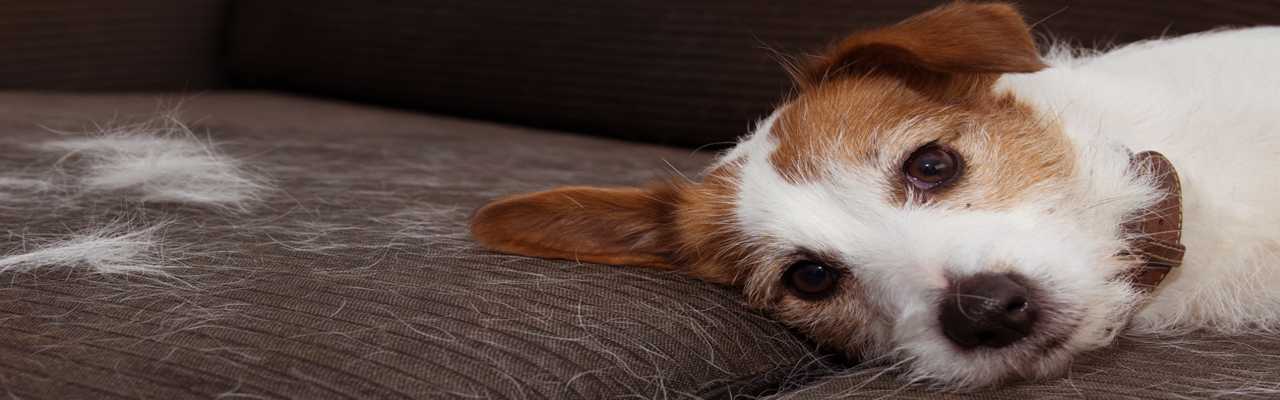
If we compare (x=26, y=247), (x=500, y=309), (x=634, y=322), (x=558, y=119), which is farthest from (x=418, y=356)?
(x=558, y=119)

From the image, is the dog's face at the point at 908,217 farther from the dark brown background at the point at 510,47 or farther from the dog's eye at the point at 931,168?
the dark brown background at the point at 510,47

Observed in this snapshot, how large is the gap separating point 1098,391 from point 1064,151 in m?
0.38

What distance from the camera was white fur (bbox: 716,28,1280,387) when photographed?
108 centimetres

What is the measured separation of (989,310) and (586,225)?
0.49m

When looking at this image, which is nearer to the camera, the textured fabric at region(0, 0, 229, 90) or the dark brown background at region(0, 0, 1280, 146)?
the dark brown background at region(0, 0, 1280, 146)

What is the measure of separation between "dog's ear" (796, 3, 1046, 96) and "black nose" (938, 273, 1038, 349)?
11.3 inches

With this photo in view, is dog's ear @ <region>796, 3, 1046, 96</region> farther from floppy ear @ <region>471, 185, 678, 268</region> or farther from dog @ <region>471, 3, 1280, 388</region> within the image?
floppy ear @ <region>471, 185, 678, 268</region>

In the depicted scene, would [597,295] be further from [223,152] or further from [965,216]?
[223,152]

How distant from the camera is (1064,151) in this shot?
1241 millimetres

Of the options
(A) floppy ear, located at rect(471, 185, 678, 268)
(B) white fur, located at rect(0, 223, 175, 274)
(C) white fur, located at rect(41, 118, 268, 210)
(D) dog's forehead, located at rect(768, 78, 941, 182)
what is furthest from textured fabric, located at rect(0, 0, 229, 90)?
(D) dog's forehead, located at rect(768, 78, 941, 182)

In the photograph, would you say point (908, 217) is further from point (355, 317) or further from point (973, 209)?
point (355, 317)

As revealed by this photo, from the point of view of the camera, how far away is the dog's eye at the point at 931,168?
122 cm

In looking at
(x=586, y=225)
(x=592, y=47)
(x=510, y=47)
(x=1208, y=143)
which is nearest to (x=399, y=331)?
(x=586, y=225)

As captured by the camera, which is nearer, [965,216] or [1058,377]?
[1058,377]
